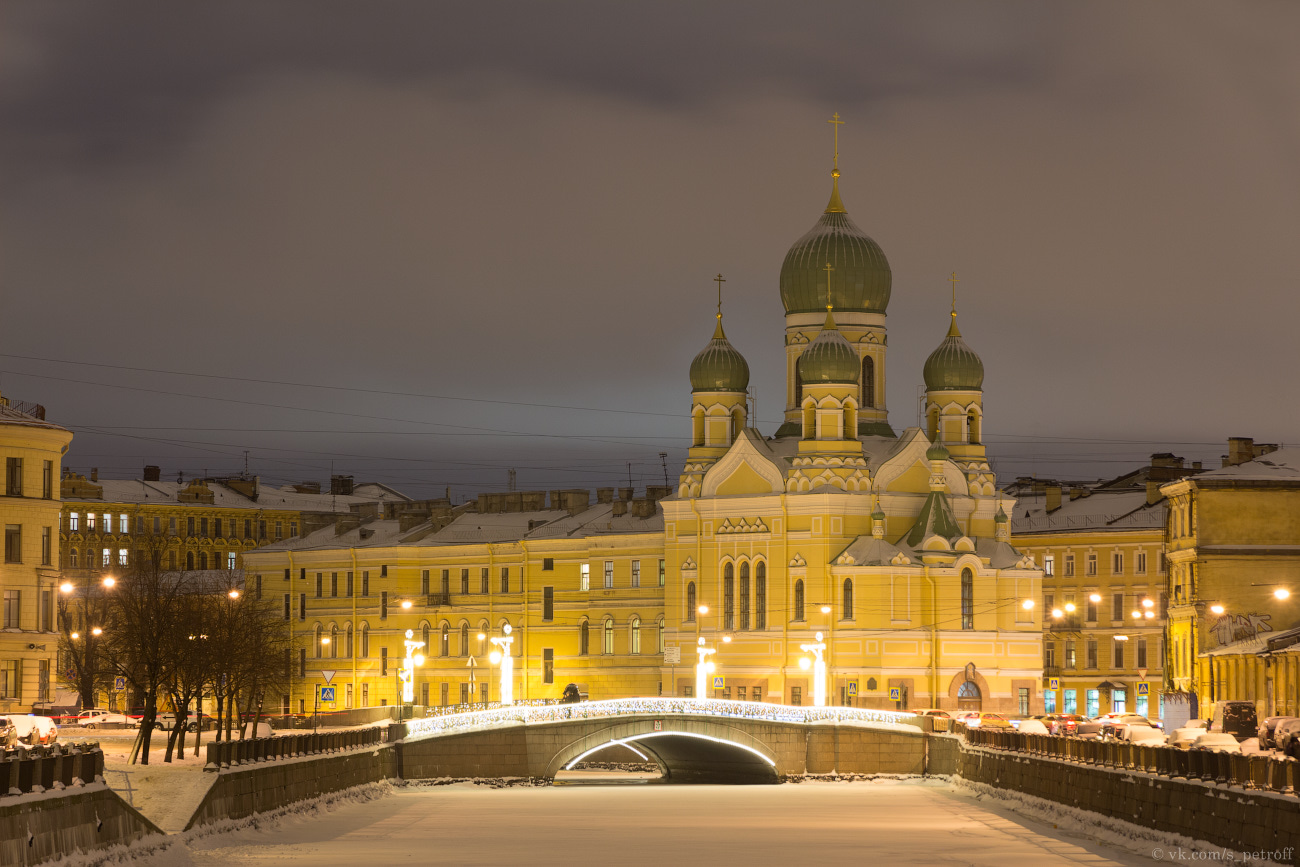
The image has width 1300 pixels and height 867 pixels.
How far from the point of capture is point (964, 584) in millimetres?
100875

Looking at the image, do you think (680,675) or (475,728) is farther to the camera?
(680,675)

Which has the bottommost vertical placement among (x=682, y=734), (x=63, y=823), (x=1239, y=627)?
(x=63, y=823)

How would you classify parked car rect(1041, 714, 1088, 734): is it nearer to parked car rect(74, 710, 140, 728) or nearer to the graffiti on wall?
the graffiti on wall

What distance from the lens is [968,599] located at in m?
101

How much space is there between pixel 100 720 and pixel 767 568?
31.4m

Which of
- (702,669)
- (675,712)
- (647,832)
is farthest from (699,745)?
(647,832)

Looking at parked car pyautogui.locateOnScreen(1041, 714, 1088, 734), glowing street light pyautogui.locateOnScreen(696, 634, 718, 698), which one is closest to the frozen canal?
parked car pyautogui.locateOnScreen(1041, 714, 1088, 734)

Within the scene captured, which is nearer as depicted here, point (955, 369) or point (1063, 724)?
point (1063, 724)

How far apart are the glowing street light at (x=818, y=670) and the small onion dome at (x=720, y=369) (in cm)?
1692

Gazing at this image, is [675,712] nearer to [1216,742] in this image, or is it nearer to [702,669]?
[702,669]

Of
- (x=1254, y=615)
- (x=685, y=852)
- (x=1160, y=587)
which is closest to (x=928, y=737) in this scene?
(x=1254, y=615)

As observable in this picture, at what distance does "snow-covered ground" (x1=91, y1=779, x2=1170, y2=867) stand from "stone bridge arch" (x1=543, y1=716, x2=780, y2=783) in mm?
9352

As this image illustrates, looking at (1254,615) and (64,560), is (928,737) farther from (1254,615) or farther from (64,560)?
(64,560)

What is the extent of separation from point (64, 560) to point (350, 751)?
→ 81.0 meters
